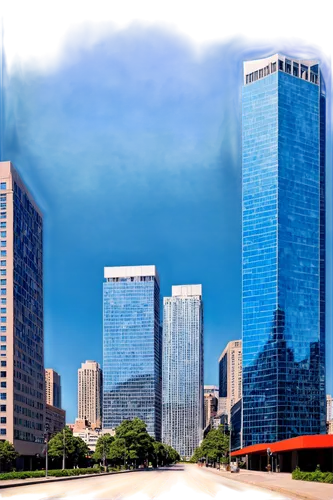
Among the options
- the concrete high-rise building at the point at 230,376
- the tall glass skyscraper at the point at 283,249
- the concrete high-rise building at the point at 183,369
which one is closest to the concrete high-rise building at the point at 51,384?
the concrete high-rise building at the point at 183,369

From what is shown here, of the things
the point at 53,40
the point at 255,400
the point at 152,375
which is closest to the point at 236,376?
the point at 255,400

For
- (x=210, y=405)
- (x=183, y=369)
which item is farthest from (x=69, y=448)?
(x=210, y=405)

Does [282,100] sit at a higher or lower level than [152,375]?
higher

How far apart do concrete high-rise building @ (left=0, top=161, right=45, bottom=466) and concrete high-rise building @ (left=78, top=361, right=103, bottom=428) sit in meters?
4.52

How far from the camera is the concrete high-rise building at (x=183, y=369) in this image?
51.5 m

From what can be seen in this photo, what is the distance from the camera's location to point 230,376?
137250mm

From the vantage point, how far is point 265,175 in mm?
53562

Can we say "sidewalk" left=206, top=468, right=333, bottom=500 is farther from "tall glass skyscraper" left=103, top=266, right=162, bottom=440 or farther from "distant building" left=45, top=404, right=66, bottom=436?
"distant building" left=45, top=404, right=66, bottom=436

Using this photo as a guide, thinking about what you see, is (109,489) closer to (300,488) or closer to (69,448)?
(300,488)

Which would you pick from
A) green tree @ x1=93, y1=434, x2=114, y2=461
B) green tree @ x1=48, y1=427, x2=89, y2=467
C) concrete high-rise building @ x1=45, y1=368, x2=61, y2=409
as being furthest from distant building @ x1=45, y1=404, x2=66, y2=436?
green tree @ x1=93, y1=434, x2=114, y2=461

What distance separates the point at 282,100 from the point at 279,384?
34039mm

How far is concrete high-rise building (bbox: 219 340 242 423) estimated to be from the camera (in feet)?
425

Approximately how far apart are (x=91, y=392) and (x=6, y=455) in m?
13.3

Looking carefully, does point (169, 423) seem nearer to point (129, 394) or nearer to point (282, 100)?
point (129, 394)
